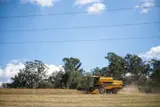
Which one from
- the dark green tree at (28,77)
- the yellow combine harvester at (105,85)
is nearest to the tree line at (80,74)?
the dark green tree at (28,77)

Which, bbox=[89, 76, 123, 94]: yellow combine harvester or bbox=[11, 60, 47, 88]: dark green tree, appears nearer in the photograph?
bbox=[89, 76, 123, 94]: yellow combine harvester

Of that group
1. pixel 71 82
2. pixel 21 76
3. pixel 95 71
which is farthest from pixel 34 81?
pixel 95 71

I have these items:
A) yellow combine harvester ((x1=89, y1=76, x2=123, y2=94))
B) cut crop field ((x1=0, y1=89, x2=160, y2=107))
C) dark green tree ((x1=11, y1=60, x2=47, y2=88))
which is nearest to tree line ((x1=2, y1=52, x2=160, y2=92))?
dark green tree ((x1=11, y1=60, x2=47, y2=88))

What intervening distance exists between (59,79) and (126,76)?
19.5 metres

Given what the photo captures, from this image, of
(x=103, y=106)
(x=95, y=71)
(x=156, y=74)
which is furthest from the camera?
(x=95, y=71)

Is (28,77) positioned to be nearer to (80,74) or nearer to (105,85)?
(80,74)

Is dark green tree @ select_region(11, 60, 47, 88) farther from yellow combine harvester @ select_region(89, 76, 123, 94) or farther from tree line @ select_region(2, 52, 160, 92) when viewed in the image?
yellow combine harvester @ select_region(89, 76, 123, 94)

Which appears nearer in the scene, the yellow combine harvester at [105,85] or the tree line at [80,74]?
the yellow combine harvester at [105,85]

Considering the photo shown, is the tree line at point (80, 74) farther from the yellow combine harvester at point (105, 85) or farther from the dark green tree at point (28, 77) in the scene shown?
the yellow combine harvester at point (105, 85)

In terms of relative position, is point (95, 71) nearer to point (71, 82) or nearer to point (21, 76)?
point (71, 82)

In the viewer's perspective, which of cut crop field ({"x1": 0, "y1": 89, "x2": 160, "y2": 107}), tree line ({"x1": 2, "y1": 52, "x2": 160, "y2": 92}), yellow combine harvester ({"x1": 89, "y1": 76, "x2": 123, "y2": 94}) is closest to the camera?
cut crop field ({"x1": 0, "y1": 89, "x2": 160, "y2": 107})

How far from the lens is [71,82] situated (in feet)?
228

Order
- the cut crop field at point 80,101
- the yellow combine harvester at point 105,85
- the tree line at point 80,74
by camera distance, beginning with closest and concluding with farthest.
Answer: the cut crop field at point 80,101 < the yellow combine harvester at point 105,85 < the tree line at point 80,74

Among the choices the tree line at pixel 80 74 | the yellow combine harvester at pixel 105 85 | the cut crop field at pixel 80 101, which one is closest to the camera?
the cut crop field at pixel 80 101
